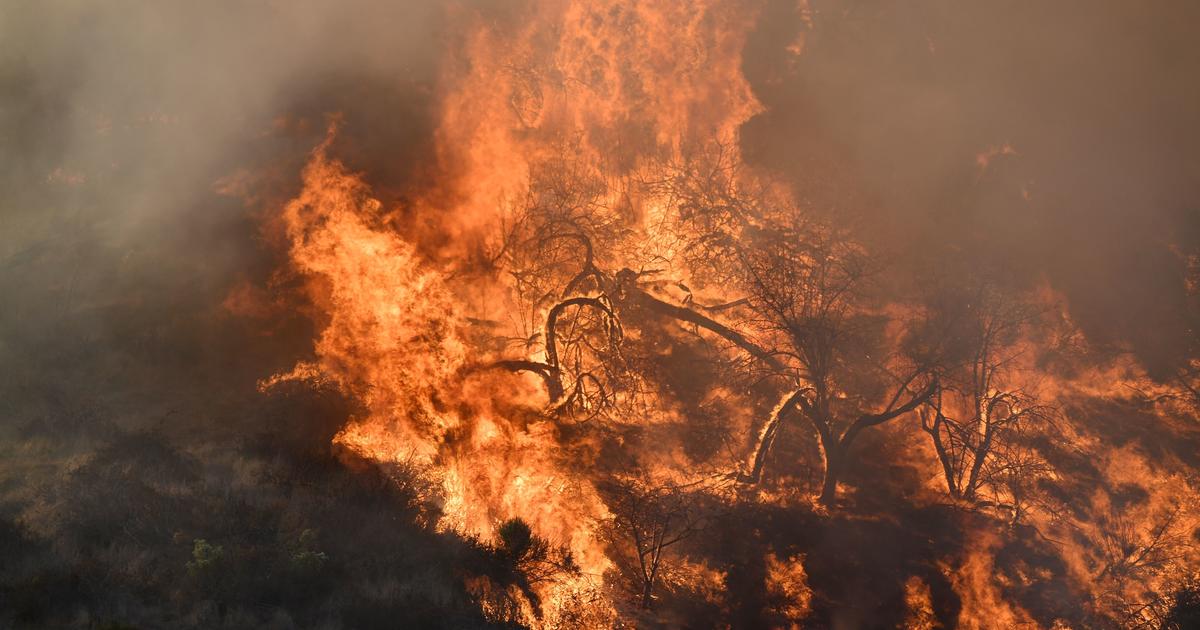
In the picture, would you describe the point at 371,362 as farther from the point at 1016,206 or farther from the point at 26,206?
the point at 1016,206

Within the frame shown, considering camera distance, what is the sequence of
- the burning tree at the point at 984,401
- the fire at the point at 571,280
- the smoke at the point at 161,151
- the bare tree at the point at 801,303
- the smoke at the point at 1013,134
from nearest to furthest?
the smoke at the point at 1013,134 → the burning tree at the point at 984,401 → the bare tree at the point at 801,303 → the fire at the point at 571,280 → the smoke at the point at 161,151

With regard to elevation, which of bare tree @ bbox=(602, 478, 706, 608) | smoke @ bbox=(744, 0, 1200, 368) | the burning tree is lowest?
bare tree @ bbox=(602, 478, 706, 608)

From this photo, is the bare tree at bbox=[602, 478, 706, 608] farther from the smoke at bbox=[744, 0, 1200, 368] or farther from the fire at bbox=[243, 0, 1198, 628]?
the smoke at bbox=[744, 0, 1200, 368]

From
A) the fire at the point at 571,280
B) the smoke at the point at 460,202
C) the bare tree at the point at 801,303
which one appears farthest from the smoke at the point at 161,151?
the bare tree at the point at 801,303

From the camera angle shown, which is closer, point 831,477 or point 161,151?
point 831,477

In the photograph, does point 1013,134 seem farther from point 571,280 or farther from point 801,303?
point 571,280

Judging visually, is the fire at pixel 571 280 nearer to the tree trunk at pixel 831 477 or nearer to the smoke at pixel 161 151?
the tree trunk at pixel 831 477

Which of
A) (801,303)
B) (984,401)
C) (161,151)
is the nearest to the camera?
(984,401)

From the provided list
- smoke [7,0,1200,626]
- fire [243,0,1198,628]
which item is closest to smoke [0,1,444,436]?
smoke [7,0,1200,626]

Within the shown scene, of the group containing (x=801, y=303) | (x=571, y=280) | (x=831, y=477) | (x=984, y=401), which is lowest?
(x=831, y=477)

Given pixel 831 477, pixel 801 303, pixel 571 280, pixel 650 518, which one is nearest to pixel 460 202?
pixel 571 280

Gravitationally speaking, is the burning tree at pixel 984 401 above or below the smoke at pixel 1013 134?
below

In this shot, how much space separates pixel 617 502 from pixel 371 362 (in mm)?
3439

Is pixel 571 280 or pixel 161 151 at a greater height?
pixel 161 151
